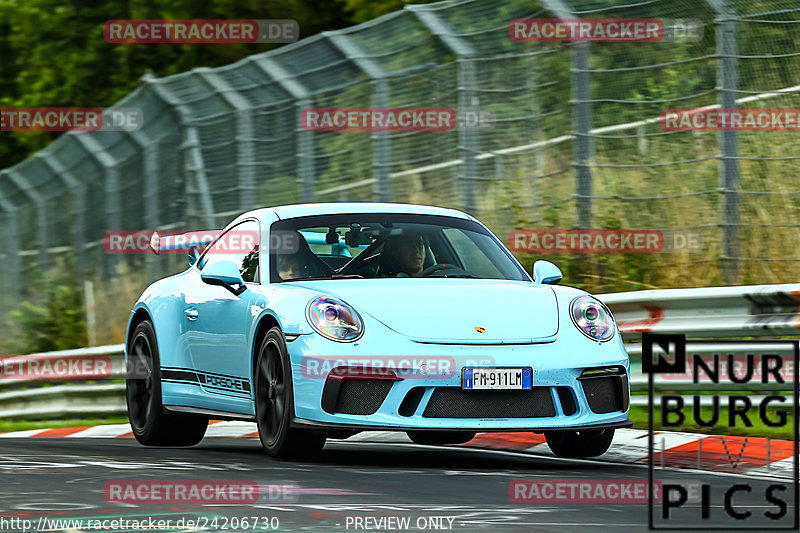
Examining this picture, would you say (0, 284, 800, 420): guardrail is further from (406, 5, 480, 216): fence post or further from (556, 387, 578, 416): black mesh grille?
(406, 5, 480, 216): fence post

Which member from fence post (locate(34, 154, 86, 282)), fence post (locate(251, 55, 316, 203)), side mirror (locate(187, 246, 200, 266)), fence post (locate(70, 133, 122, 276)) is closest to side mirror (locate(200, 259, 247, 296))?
side mirror (locate(187, 246, 200, 266))

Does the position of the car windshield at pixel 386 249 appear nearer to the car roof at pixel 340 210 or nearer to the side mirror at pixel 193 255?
the car roof at pixel 340 210

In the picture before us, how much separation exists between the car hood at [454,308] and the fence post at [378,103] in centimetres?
578

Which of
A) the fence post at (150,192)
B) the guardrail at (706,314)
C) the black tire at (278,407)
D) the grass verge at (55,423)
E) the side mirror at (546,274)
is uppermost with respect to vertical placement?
the fence post at (150,192)

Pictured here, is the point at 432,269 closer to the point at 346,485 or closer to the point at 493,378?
the point at 493,378

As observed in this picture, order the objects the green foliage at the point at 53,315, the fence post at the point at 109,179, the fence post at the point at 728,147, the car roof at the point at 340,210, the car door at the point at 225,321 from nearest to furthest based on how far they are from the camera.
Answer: the car door at the point at 225,321 < the car roof at the point at 340,210 < the fence post at the point at 728,147 < the fence post at the point at 109,179 < the green foliage at the point at 53,315

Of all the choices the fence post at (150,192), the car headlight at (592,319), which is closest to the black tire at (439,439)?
the car headlight at (592,319)

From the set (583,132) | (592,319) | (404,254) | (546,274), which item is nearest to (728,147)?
(583,132)

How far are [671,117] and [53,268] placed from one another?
1044cm

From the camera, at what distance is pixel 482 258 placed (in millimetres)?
9422

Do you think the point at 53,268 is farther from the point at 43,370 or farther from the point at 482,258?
the point at 482,258

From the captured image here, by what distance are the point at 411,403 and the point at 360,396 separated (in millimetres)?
254

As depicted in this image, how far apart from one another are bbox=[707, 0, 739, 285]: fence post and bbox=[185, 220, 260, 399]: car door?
376 cm

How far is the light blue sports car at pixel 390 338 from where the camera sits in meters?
7.82
